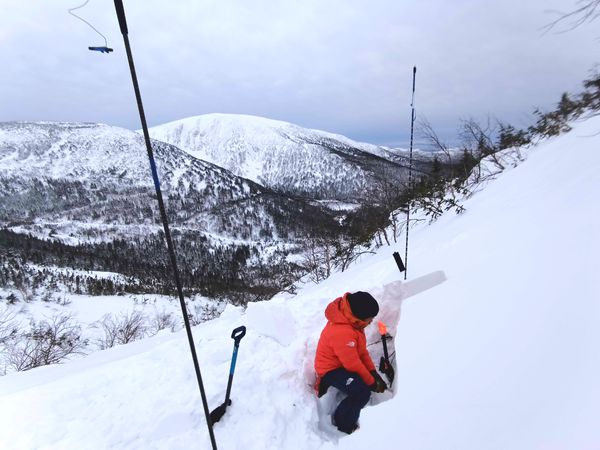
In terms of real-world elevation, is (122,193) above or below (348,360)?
below

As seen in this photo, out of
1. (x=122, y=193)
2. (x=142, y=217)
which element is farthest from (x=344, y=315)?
(x=122, y=193)


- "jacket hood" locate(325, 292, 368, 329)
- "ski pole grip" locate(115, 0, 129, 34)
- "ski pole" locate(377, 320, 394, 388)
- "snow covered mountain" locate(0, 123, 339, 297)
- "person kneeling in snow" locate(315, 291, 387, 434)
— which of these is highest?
"ski pole grip" locate(115, 0, 129, 34)

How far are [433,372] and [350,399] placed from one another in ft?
3.85

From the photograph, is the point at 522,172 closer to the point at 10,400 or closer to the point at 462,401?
the point at 462,401

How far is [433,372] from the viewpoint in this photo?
322 cm

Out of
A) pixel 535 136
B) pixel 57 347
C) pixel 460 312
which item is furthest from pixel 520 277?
pixel 57 347

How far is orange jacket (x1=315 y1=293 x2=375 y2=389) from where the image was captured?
3.96 metres

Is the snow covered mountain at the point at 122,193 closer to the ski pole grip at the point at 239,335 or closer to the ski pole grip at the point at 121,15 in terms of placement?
the ski pole grip at the point at 239,335

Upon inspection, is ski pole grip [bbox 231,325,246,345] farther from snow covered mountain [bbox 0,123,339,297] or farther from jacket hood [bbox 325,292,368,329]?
snow covered mountain [bbox 0,123,339,297]

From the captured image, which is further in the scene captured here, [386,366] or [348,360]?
[386,366]

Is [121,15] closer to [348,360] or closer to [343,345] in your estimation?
[343,345]

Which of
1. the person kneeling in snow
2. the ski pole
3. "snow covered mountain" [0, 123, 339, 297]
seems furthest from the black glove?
"snow covered mountain" [0, 123, 339, 297]

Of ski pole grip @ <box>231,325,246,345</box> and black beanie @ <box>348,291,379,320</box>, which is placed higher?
black beanie @ <box>348,291,379,320</box>

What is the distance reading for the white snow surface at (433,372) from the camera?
93.7 inches
